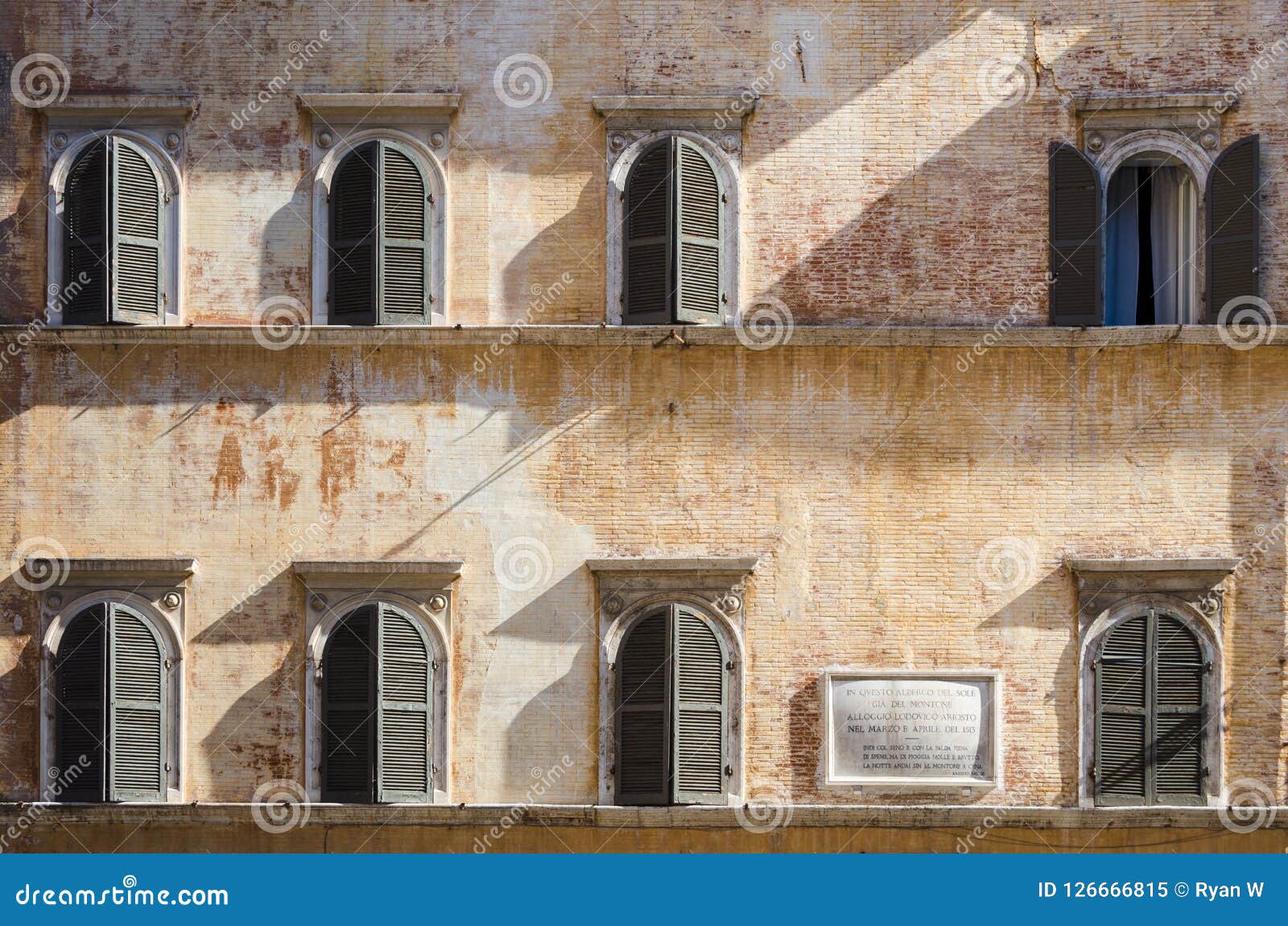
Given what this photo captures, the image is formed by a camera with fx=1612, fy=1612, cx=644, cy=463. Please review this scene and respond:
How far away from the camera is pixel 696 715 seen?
13.9 m

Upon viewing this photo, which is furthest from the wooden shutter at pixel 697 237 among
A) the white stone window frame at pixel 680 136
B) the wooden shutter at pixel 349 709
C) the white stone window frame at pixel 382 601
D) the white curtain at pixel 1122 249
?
the wooden shutter at pixel 349 709

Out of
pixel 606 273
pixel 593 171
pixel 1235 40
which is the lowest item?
pixel 606 273

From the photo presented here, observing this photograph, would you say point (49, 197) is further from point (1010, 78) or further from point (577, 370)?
point (1010, 78)

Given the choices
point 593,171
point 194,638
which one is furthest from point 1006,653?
point 194,638

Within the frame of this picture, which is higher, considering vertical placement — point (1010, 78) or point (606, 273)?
point (1010, 78)

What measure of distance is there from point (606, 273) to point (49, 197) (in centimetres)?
503

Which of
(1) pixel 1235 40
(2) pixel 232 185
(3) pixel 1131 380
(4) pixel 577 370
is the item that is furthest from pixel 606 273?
(1) pixel 1235 40

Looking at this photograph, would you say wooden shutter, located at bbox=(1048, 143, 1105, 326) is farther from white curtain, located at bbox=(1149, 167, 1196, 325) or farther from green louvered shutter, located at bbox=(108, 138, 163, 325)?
green louvered shutter, located at bbox=(108, 138, 163, 325)

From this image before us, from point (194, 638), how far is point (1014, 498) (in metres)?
7.28

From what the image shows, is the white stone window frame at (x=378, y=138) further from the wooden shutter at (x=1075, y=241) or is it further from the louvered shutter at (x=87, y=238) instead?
the wooden shutter at (x=1075, y=241)

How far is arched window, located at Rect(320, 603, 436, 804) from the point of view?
45.2 feet

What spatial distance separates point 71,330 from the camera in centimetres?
1413

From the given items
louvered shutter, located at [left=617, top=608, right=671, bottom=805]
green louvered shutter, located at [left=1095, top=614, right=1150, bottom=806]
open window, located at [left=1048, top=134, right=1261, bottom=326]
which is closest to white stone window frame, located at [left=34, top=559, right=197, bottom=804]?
louvered shutter, located at [left=617, top=608, right=671, bottom=805]

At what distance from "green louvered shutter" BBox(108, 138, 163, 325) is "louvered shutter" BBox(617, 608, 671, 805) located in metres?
5.16
